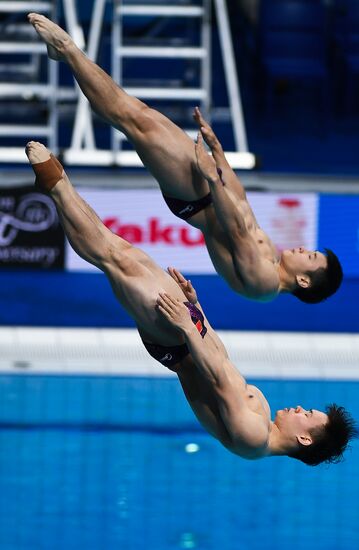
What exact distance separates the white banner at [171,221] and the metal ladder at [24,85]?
837 millimetres

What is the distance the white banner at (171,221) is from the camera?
971cm

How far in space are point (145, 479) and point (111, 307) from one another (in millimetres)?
2090

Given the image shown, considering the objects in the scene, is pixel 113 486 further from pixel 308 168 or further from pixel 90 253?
pixel 308 168

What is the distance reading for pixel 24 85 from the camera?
1065 cm

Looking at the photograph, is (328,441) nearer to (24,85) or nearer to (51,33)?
(51,33)

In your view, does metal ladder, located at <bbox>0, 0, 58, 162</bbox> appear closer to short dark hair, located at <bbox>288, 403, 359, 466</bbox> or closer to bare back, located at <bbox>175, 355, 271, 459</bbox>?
bare back, located at <bbox>175, 355, 271, 459</bbox>

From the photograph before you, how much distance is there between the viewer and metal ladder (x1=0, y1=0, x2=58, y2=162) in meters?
10.4

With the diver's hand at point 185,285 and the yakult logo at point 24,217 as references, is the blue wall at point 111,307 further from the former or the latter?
the diver's hand at point 185,285

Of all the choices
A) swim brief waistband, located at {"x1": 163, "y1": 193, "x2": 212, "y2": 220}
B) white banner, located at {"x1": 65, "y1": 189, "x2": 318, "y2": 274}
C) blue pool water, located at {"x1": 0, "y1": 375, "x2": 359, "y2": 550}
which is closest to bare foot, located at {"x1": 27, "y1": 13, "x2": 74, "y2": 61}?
swim brief waistband, located at {"x1": 163, "y1": 193, "x2": 212, "y2": 220}

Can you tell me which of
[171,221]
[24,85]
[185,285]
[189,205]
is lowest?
[171,221]

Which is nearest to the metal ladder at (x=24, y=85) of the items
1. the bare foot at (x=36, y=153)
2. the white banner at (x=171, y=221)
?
the white banner at (x=171, y=221)

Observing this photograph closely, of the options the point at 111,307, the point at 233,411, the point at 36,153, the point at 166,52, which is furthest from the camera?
the point at 166,52

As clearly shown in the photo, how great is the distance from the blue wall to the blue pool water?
740 millimetres

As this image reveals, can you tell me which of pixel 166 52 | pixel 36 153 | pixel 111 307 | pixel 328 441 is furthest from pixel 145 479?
pixel 166 52
